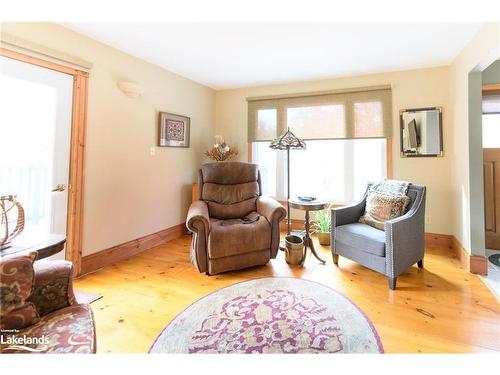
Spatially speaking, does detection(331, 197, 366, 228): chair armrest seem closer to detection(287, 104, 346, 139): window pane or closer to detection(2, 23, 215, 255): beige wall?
detection(287, 104, 346, 139): window pane

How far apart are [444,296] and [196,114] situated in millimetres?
3632

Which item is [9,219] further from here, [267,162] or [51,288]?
[267,162]

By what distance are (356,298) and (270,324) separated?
0.80m

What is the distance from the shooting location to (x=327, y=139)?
3604mm

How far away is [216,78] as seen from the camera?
362 centimetres

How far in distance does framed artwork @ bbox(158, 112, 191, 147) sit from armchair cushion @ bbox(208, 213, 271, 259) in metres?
1.46

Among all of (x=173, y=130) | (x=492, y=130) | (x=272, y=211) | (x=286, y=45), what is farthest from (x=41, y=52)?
(x=492, y=130)

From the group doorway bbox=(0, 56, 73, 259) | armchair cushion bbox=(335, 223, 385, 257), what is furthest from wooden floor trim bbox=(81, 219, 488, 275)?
armchair cushion bbox=(335, 223, 385, 257)

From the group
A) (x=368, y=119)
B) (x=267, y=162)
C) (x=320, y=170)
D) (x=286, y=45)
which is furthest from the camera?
(x=267, y=162)

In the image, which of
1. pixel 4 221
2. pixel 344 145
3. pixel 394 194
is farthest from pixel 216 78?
pixel 4 221

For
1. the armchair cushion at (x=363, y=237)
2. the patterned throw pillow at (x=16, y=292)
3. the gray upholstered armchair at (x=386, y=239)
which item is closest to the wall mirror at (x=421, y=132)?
A: the gray upholstered armchair at (x=386, y=239)

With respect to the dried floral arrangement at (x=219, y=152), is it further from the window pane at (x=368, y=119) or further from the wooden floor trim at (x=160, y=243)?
the window pane at (x=368, y=119)

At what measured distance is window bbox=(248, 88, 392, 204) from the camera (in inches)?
132
